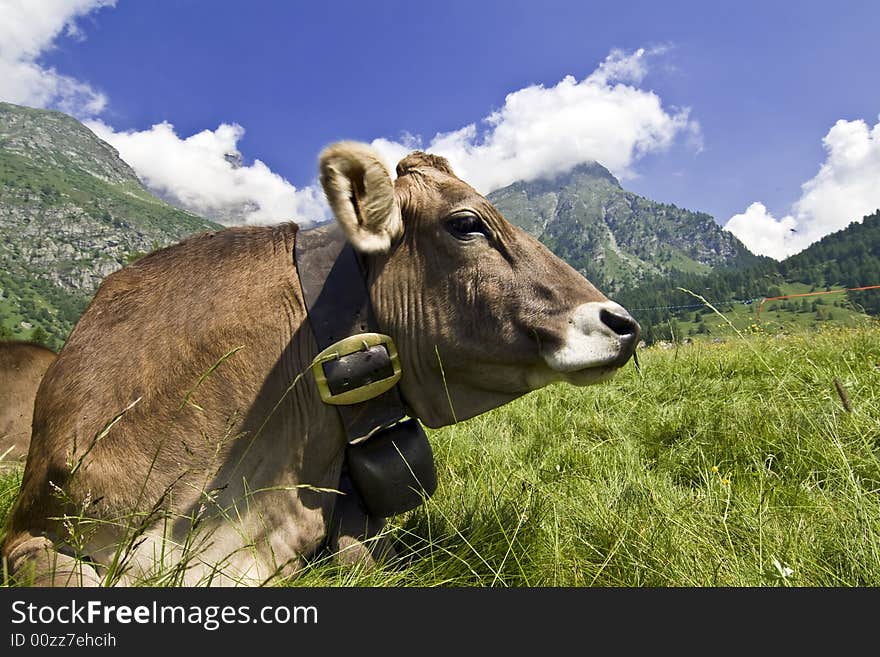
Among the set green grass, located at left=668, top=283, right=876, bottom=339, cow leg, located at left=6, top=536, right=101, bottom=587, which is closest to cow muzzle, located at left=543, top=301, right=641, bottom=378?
green grass, located at left=668, top=283, right=876, bottom=339

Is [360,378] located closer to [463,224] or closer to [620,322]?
[463,224]

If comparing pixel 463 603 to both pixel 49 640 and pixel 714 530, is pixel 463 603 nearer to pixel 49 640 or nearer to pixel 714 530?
pixel 49 640

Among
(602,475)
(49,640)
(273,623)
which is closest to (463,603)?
(273,623)

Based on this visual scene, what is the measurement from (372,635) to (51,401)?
1716 millimetres

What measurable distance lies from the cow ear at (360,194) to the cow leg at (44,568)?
5.19 feet

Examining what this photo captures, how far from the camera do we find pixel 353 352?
2.24 metres

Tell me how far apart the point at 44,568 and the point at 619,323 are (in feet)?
7.89

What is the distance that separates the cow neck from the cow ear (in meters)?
0.16

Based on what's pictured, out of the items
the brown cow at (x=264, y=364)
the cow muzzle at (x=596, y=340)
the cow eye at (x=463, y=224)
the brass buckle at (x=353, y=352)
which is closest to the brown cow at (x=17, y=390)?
the brown cow at (x=264, y=364)

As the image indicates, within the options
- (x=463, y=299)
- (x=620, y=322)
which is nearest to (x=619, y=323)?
(x=620, y=322)

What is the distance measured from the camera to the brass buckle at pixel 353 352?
86.4 inches

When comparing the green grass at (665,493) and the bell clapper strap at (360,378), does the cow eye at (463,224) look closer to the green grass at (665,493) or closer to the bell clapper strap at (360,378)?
the bell clapper strap at (360,378)

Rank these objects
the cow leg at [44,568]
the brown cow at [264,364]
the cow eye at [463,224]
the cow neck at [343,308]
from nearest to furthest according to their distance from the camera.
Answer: the cow leg at [44,568]
the brown cow at [264,364]
the cow neck at [343,308]
the cow eye at [463,224]

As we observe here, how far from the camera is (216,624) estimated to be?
1519mm
